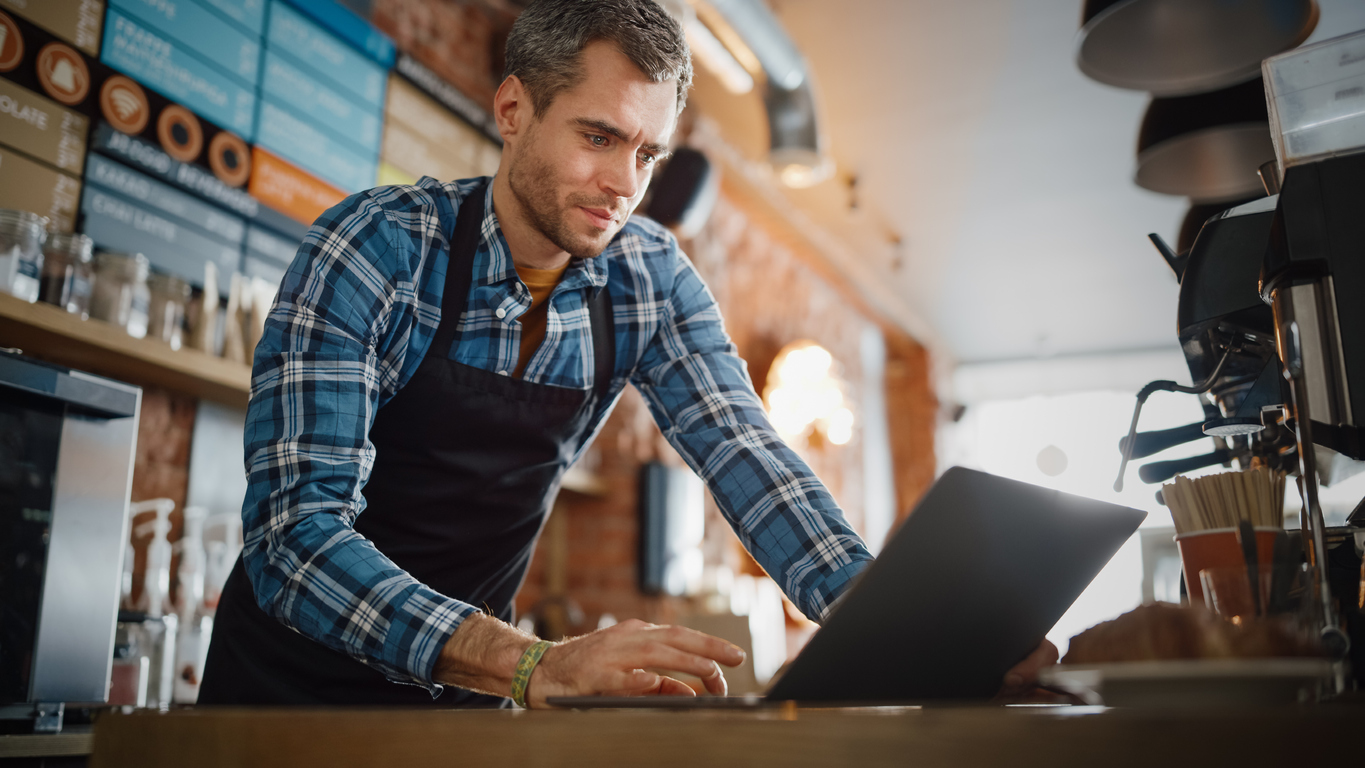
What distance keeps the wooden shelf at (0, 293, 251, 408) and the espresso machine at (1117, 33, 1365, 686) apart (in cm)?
157

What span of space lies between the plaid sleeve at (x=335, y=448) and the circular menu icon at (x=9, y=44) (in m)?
1.09

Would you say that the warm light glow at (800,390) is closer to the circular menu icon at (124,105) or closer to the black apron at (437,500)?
the circular menu icon at (124,105)

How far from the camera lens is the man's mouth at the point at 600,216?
1233 mm

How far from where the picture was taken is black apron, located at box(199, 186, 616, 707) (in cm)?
116

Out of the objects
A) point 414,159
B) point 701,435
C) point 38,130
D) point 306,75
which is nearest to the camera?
point 701,435

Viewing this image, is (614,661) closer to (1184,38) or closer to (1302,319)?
(1302,319)

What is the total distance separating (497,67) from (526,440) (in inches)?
89.4

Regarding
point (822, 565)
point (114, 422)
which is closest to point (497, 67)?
point (114, 422)

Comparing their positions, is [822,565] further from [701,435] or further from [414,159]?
[414,159]

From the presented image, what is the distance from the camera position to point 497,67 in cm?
321

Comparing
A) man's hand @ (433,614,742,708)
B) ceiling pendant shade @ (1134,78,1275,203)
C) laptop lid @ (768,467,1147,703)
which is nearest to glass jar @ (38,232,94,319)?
man's hand @ (433,614,742,708)

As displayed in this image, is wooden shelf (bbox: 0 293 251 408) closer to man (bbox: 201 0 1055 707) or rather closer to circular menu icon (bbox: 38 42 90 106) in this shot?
circular menu icon (bbox: 38 42 90 106)

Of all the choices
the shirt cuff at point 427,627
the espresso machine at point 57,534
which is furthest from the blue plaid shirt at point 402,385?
the espresso machine at point 57,534

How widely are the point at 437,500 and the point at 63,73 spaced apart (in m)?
1.30
